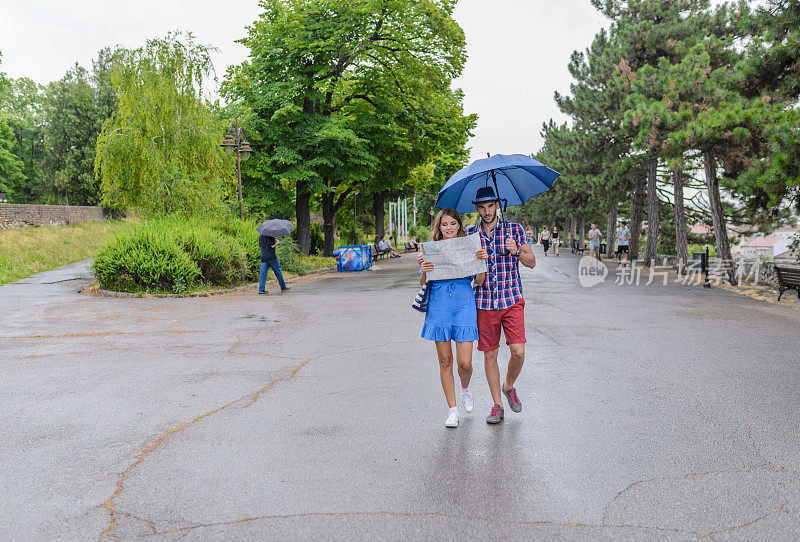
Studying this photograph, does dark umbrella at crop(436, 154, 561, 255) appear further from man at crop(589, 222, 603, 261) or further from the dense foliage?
man at crop(589, 222, 603, 261)

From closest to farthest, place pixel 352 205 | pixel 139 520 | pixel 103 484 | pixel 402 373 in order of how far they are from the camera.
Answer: pixel 139 520, pixel 103 484, pixel 402 373, pixel 352 205

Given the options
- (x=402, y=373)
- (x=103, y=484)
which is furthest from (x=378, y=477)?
(x=402, y=373)

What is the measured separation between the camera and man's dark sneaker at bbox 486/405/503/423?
15.4 feet

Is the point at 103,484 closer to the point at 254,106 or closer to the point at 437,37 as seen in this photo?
the point at 254,106

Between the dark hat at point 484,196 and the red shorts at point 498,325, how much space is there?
821 mm

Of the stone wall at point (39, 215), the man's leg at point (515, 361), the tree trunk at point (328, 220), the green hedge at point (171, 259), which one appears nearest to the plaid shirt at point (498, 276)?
the man's leg at point (515, 361)

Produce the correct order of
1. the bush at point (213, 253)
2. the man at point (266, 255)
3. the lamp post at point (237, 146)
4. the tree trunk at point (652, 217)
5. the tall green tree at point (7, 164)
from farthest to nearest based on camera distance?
the tall green tree at point (7, 164)
the tree trunk at point (652, 217)
the lamp post at point (237, 146)
the bush at point (213, 253)
the man at point (266, 255)

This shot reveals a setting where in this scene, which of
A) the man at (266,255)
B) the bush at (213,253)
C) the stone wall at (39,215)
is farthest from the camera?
the stone wall at (39,215)

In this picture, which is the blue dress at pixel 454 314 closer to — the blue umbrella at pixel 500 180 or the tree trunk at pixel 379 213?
the blue umbrella at pixel 500 180

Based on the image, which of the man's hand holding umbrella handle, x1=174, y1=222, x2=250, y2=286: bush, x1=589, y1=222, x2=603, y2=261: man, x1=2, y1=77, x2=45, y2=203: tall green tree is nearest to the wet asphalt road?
the man's hand holding umbrella handle

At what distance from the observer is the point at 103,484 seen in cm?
366

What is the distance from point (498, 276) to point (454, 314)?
1.52ft

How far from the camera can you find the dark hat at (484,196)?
15.0ft

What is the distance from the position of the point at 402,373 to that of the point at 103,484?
334cm
